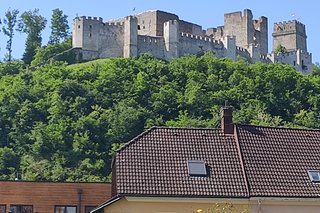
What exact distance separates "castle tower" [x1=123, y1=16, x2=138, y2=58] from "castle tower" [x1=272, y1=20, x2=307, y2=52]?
108 feet

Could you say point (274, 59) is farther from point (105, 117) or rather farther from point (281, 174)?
point (281, 174)

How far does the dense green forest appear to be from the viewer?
3132 inches

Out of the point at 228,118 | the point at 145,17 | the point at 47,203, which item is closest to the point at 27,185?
the point at 47,203

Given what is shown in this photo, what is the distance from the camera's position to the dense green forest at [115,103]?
261 ft

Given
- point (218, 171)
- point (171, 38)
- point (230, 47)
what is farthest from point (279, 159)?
point (230, 47)

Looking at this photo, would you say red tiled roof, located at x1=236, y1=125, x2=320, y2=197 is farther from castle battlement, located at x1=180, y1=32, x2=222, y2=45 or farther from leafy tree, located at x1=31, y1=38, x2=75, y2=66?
castle battlement, located at x1=180, y1=32, x2=222, y2=45

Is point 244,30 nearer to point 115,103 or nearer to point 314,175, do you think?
point 115,103

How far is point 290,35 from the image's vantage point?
13775cm

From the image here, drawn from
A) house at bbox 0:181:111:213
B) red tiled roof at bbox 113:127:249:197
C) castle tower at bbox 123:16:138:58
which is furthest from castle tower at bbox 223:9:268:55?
red tiled roof at bbox 113:127:249:197

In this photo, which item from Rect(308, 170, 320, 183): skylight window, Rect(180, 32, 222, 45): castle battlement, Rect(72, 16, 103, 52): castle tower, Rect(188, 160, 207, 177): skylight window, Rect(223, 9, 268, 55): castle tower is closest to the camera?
Rect(188, 160, 207, 177): skylight window

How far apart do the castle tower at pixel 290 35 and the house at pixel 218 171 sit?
10704 cm

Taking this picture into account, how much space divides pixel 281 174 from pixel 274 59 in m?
98.0

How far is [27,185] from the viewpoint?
37625mm

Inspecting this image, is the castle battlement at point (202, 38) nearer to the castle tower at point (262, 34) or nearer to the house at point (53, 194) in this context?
the castle tower at point (262, 34)
